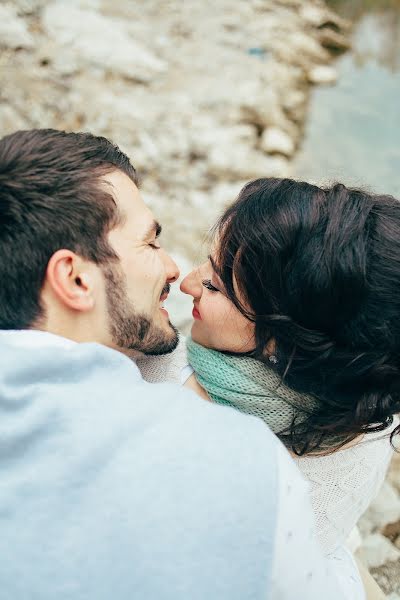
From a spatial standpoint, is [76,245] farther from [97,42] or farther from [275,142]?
[97,42]

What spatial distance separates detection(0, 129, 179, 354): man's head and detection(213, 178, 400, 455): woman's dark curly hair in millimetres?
248

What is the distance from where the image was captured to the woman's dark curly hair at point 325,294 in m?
1.41

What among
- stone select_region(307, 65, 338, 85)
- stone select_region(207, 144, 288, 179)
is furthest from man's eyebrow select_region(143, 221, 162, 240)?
stone select_region(307, 65, 338, 85)

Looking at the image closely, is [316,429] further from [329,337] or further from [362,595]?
[362,595]

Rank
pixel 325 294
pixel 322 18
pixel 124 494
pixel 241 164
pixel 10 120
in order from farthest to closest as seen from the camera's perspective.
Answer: pixel 322 18 < pixel 241 164 < pixel 10 120 < pixel 325 294 < pixel 124 494

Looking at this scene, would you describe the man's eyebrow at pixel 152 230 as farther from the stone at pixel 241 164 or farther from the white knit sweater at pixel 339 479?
the stone at pixel 241 164

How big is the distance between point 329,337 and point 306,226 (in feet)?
0.91

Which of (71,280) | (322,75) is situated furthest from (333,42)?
(71,280)

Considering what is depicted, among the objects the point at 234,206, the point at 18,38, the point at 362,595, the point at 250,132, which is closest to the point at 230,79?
the point at 250,132

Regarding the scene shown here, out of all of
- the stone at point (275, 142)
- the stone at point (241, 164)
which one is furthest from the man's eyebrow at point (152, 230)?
the stone at point (275, 142)

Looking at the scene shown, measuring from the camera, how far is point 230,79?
6.08 metres

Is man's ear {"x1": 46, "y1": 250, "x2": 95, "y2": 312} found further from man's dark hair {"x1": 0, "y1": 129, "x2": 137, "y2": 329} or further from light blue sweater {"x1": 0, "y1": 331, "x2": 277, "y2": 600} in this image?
light blue sweater {"x1": 0, "y1": 331, "x2": 277, "y2": 600}

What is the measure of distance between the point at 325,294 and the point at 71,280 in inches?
23.1

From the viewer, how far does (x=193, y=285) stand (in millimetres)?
1672
